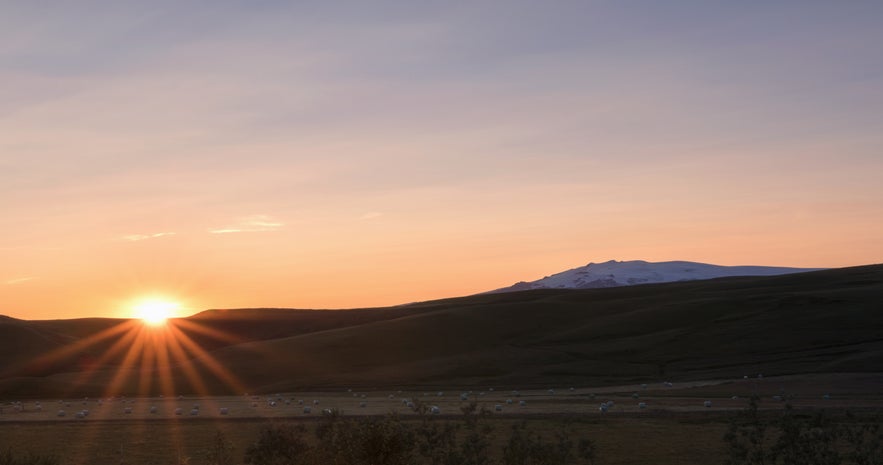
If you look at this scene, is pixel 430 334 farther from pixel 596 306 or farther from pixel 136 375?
pixel 136 375

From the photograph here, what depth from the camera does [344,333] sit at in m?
138

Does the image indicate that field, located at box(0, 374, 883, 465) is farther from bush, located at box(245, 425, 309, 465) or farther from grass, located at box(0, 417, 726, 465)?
bush, located at box(245, 425, 309, 465)

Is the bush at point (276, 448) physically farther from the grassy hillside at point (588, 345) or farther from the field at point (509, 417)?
the grassy hillside at point (588, 345)

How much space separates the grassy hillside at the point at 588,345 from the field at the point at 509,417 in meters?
12.4

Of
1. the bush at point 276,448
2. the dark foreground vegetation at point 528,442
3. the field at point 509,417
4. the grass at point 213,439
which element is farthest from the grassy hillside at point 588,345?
the bush at point 276,448

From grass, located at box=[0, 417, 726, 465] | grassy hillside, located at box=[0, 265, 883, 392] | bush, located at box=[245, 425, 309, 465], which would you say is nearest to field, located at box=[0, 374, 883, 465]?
grass, located at box=[0, 417, 726, 465]

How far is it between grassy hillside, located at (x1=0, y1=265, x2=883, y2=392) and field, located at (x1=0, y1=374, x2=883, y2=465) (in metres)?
12.4

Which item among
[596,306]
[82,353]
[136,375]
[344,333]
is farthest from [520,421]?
[82,353]

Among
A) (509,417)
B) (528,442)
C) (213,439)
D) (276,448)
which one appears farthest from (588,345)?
(528,442)

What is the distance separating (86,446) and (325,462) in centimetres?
2736

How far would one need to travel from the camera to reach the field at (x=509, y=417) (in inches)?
1503

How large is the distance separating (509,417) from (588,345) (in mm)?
64408

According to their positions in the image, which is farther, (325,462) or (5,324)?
(5,324)

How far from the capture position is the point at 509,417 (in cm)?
5166
